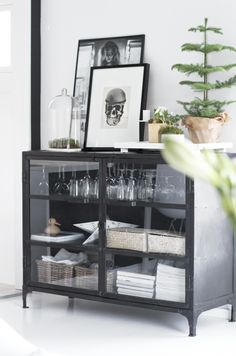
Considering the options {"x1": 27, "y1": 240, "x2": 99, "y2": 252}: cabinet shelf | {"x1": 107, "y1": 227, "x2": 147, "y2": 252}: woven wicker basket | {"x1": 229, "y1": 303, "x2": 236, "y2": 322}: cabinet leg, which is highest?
{"x1": 107, "y1": 227, "x2": 147, "y2": 252}: woven wicker basket

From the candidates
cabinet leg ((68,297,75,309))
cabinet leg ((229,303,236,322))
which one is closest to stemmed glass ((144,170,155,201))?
cabinet leg ((229,303,236,322))

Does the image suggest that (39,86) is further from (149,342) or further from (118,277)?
(149,342)

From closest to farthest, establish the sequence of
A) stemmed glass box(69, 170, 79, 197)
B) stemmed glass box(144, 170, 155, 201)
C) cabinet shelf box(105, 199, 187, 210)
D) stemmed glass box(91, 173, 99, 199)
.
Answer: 1. cabinet shelf box(105, 199, 187, 210)
2. stemmed glass box(144, 170, 155, 201)
3. stemmed glass box(91, 173, 99, 199)
4. stemmed glass box(69, 170, 79, 197)

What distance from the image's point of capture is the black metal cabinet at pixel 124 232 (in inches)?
164

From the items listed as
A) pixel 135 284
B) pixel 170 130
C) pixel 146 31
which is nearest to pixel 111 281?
pixel 135 284

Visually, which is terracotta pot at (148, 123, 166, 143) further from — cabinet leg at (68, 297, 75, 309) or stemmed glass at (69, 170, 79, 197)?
cabinet leg at (68, 297, 75, 309)

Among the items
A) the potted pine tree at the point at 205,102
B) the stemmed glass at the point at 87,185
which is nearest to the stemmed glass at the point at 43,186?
the stemmed glass at the point at 87,185

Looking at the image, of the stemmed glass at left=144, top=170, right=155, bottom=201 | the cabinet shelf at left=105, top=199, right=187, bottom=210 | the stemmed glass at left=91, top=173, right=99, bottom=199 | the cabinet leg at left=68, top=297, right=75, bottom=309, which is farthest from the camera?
the cabinet leg at left=68, top=297, right=75, bottom=309

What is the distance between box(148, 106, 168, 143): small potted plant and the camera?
433cm

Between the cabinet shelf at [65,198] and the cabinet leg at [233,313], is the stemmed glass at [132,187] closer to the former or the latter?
the cabinet shelf at [65,198]

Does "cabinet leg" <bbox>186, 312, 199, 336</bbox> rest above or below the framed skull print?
below

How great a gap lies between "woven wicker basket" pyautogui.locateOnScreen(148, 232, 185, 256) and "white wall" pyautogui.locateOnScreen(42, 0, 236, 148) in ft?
2.58

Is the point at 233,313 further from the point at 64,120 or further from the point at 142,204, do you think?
the point at 64,120

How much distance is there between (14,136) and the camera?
17.9ft
